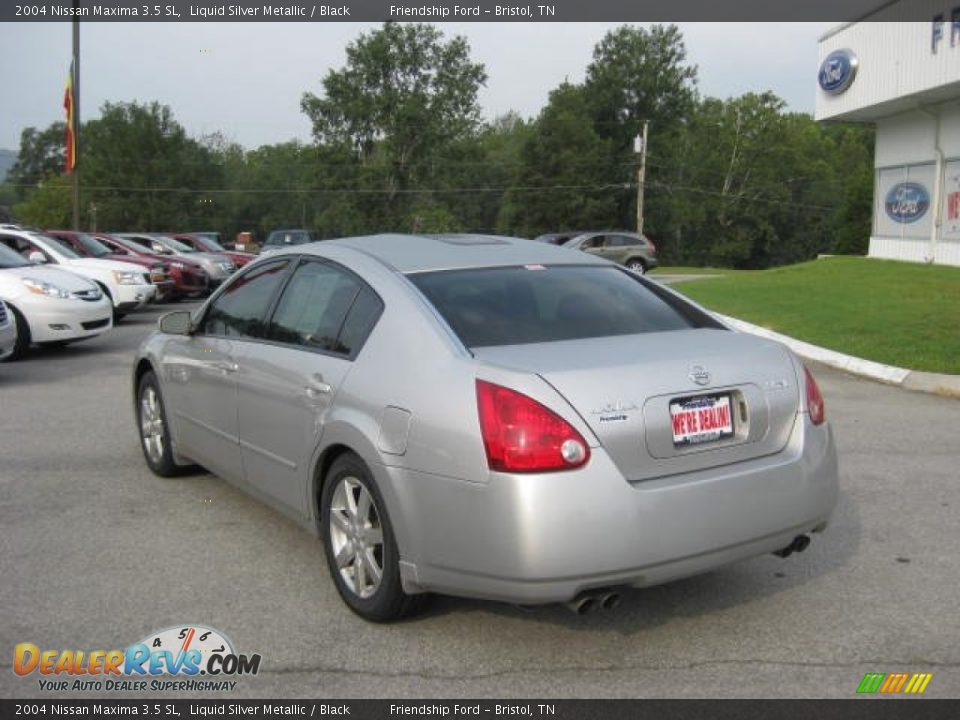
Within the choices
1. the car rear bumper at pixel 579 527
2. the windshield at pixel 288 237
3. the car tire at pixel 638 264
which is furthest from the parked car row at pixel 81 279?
the car tire at pixel 638 264

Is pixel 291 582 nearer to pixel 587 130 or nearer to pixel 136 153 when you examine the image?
pixel 587 130

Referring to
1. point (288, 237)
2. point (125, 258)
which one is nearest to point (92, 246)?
point (125, 258)

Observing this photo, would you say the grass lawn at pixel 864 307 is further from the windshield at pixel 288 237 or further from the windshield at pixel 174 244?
the windshield at pixel 288 237

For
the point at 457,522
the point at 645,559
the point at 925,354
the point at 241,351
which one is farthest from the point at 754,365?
the point at 925,354

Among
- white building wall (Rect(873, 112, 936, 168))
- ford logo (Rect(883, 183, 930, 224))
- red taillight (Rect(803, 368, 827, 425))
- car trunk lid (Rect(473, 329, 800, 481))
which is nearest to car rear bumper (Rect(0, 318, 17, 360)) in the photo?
car trunk lid (Rect(473, 329, 800, 481))

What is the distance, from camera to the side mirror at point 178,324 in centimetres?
570

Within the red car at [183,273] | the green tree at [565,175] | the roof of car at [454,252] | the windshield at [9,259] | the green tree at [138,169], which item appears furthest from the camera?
the green tree at [138,169]

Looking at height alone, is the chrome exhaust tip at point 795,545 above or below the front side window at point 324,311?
below

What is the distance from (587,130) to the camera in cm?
6956

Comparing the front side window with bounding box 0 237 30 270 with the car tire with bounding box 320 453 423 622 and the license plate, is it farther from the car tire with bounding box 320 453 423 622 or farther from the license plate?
the license plate

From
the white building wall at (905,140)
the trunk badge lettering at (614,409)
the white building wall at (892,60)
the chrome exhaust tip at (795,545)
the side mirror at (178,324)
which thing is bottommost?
the chrome exhaust tip at (795,545)

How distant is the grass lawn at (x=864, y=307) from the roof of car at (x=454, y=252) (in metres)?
7.12

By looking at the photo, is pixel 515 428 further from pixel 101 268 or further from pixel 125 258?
pixel 125 258

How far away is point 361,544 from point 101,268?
13950 mm
